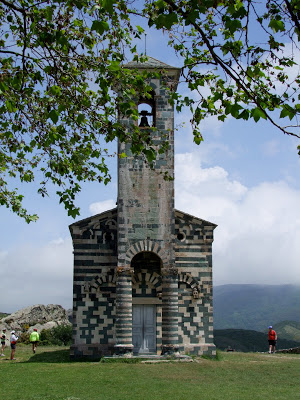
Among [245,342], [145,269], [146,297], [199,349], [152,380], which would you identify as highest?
[145,269]

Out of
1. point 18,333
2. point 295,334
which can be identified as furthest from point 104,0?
point 295,334

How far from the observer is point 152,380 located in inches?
664

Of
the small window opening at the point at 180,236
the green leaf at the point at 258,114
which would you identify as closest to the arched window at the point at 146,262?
the small window opening at the point at 180,236

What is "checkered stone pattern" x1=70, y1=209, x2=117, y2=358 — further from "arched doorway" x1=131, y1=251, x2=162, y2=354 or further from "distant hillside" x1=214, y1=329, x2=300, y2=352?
"distant hillside" x1=214, y1=329, x2=300, y2=352

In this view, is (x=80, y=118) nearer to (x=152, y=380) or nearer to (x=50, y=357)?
(x=152, y=380)

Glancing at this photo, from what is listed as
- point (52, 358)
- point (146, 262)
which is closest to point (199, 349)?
point (146, 262)

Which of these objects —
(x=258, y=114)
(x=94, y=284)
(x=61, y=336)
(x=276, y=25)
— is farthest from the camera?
(x=61, y=336)

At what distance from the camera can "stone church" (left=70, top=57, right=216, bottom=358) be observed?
75.9 ft

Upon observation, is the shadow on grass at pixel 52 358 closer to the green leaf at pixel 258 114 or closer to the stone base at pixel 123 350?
the stone base at pixel 123 350

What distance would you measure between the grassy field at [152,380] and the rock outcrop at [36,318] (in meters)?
14.9

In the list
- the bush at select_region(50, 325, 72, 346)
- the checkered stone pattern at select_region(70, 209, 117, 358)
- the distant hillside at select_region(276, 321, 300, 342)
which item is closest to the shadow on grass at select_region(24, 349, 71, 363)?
the checkered stone pattern at select_region(70, 209, 117, 358)

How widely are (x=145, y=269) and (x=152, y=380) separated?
796 cm

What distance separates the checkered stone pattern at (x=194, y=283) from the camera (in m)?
24.2

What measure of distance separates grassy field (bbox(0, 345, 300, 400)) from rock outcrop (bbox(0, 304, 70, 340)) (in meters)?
14.9
